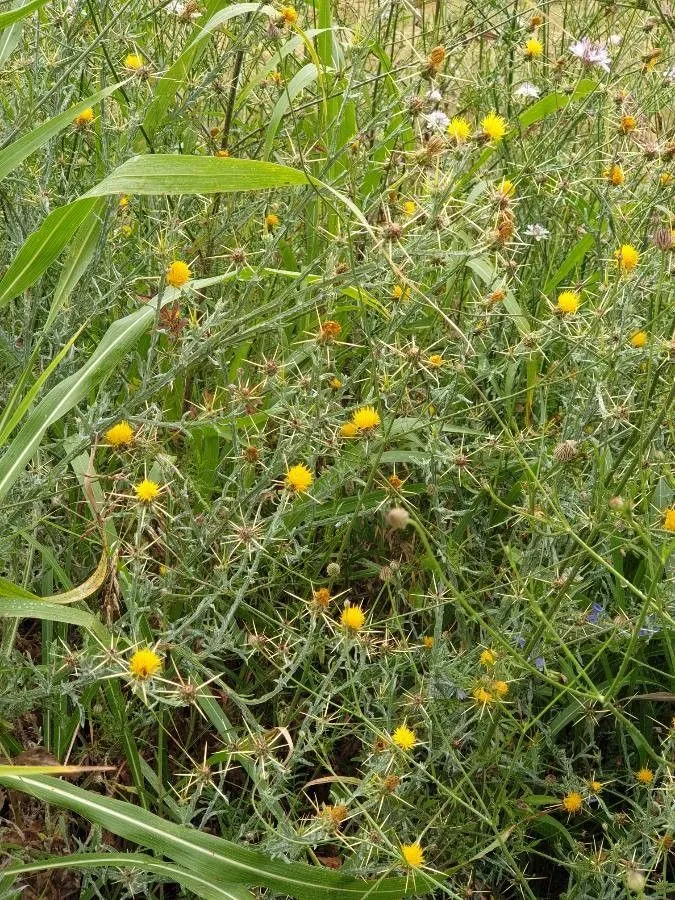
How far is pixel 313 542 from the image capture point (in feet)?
7.18

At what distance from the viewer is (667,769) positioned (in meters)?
1.65

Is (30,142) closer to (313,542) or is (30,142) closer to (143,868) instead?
(313,542)

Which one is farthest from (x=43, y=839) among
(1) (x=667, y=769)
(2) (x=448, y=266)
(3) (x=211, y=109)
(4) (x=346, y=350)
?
(3) (x=211, y=109)

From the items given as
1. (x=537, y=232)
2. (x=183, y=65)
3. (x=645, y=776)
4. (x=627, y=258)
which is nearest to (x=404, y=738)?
(x=645, y=776)

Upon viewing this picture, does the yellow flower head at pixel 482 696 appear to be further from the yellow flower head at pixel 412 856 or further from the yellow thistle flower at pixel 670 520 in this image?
the yellow thistle flower at pixel 670 520

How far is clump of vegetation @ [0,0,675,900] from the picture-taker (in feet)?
5.18

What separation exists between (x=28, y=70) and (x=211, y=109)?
78cm

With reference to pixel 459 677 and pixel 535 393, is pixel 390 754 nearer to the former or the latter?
pixel 459 677

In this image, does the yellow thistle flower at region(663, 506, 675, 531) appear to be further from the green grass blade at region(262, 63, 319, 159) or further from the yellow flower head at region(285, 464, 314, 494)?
the green grass blade at region(262, 63, 319, 159)

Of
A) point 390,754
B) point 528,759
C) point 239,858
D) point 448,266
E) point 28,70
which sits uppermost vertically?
point 28,70

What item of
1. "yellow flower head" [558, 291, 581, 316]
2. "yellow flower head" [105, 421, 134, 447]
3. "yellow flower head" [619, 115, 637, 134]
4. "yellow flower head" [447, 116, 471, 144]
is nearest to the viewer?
"yellow flower head" [105, 421, 134, 447]

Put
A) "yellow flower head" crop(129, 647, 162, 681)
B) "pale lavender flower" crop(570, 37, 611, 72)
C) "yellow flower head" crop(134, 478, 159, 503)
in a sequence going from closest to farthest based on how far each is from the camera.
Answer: "yellow flower head" crop(129, 647, 162, 681)
"yellow flower head" crop(134, 478, 159, 503)
"pale lavender flower" crop(570, 37, 611, 72)

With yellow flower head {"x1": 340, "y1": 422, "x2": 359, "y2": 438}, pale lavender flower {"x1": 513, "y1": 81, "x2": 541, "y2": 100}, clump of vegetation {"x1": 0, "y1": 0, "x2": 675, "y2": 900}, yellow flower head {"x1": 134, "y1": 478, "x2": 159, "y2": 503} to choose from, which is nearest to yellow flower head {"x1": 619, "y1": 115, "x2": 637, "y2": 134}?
clump of vegetation {"x1": 0, "y1": 0, "x2": 675, "y2": 900}

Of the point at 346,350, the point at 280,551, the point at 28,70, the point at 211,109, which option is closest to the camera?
the point at 280,551
